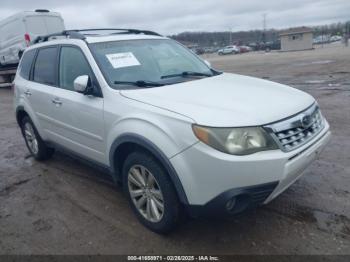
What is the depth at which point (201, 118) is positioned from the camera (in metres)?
2.62

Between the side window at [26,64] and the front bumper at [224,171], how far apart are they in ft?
11.1

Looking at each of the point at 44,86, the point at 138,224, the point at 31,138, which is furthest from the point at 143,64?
the point at 31,138

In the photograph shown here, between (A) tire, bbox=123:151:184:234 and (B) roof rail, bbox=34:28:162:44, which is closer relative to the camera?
(A) tire, bbox=123:151:184:234

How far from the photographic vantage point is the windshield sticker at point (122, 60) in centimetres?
360

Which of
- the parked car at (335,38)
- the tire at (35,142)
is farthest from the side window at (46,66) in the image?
the parked car at (335,38)

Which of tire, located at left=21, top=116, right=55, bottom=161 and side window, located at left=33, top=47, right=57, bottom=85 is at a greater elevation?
side window, located at left=33, top=47, right=57, bottom=85

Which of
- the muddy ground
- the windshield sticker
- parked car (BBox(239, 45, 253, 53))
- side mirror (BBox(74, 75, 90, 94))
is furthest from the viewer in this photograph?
parked car (BBox(239, 45, 253, 53))

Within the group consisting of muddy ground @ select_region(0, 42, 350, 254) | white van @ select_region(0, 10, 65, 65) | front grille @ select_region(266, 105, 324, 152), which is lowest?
muddy ground @ select_region(0, 42, 350, 254)

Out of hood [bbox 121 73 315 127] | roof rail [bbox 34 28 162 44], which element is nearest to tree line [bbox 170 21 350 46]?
roof rail [bbox 34 28 162 44]

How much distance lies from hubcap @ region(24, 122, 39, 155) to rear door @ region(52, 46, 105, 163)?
976 millimetres

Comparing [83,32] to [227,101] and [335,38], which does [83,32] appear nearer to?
[227,101]

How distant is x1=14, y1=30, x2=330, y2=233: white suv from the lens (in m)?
2.55

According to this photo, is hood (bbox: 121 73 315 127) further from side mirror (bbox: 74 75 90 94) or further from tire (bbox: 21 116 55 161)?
tire (bbox: 21 116 55 161)

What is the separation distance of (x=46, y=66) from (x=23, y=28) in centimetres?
1224
